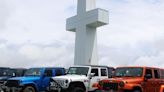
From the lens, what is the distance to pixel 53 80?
21.5m

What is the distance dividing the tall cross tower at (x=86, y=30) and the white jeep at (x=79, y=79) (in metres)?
9.21

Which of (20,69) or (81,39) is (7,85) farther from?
(81,39)

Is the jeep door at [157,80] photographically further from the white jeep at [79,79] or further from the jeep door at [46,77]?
the jeep door at [46,77]

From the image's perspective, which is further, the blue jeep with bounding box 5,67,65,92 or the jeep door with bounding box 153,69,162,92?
the blue jeep with bounding box 5,67,65,92

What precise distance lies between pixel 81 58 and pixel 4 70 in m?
7.15

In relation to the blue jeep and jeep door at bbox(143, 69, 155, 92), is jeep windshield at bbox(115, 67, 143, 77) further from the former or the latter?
the blue jeep

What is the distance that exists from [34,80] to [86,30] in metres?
10.5

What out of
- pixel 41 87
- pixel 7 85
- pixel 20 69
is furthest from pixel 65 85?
pixel 20 69

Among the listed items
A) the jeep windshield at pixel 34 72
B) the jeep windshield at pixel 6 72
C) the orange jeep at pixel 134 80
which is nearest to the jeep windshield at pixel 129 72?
the orange jeep at pixel 134 80

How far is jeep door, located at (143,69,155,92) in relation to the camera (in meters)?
19.0

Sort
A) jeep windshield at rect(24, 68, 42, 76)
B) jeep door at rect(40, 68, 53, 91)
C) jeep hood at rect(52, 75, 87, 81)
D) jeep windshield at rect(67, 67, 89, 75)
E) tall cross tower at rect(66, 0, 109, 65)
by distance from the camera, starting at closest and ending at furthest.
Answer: jeep hood at rect(52, 75, 87, 81) < jeep windshield at rect(67, 67, 89, 75) < jeep door at rect(40, 68, 53, 91) < jeep windshield at rect(24, 68, 42, 76) < tall cross tower at rect(66, 0, 109, 65)

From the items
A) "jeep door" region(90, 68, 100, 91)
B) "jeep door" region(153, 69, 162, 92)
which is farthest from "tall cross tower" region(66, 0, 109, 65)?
"jeep door" region(153, 69, 162, 92)

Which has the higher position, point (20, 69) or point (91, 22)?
point (91, 22)

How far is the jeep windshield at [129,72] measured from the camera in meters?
19.1
